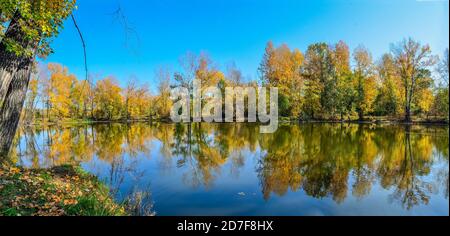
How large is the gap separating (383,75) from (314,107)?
28.7ft

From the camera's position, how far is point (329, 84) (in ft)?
102

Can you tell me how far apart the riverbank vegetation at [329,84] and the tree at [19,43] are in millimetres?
16749

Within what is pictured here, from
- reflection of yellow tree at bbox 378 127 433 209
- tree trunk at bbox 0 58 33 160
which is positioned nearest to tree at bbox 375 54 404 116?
reflection of yellow tree at bbox 378 127 433 209

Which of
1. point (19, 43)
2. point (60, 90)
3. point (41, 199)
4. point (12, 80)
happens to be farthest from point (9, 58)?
point (60, 90)

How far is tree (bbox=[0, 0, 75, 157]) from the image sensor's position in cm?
407

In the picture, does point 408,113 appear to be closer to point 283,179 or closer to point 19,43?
point 283,179

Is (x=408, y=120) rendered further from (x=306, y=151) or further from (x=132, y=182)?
(x=132, y=182)

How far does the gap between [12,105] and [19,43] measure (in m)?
1.41

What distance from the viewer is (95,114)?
167 ft

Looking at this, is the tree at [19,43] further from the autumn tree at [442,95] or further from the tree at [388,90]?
the tree at [388,90]

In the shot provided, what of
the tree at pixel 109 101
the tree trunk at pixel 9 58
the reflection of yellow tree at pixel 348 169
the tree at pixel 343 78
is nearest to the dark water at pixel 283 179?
the reflection of yellow tree at pixel 348 169

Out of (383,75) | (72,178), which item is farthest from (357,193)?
(383,75)

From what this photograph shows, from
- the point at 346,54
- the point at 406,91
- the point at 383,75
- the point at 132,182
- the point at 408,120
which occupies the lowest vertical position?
the point at 132,182

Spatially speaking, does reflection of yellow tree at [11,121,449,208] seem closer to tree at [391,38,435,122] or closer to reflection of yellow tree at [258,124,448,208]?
reflection of yellow tree at [258,124,448,208]
